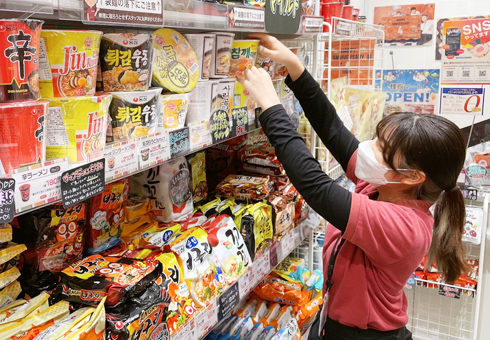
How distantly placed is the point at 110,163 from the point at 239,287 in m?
0.72

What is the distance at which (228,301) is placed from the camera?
147cm

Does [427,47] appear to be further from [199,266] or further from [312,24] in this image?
[199,266]

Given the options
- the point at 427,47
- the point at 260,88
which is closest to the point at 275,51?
the point at 260,88

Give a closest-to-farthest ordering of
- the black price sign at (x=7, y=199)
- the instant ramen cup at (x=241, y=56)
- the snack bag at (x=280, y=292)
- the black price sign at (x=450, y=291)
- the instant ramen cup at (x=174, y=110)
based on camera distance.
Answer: the black price sign at (x=7, y=199) → the instant ramen cup at (x=174, y=110) → the instant ramen cup at (x=241, y=56) → the snack bag at (x=280, y=292) → the black price sign at (x=450, y=291)

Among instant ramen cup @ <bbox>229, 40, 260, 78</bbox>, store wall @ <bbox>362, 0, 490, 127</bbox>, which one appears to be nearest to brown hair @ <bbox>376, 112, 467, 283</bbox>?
instant ramen cup @ <bbox>229, 40, 260, 78</bbox>

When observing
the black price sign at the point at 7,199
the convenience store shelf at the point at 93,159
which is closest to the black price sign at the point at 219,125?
the convenience store shelf at the point at 93,159

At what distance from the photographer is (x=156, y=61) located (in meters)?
1.22

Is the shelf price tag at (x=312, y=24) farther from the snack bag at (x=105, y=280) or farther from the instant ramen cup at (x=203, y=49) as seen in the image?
the snack bag at (x=105, y=280)

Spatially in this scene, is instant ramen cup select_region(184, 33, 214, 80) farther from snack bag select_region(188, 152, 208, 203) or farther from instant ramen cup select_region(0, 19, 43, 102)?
instant ramen cup select_region(0, 19, 43, 102)

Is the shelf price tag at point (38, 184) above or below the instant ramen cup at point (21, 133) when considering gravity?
below

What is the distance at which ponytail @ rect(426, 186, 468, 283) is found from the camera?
1510 millimetres

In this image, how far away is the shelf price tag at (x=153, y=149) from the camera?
1129 mm

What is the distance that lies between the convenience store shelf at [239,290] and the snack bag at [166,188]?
313 mm

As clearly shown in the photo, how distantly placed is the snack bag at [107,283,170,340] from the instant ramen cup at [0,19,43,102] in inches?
19.5
